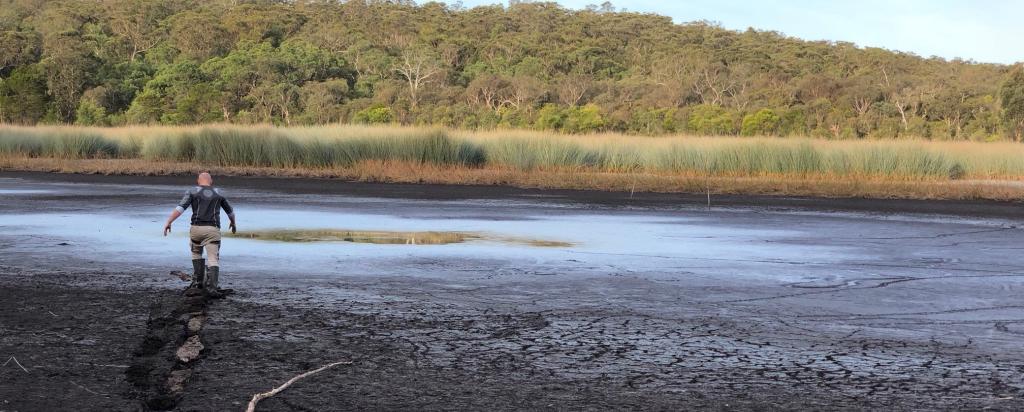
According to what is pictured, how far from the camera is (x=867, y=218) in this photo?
59.2 ft

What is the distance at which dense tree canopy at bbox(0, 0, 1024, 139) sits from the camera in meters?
71.4

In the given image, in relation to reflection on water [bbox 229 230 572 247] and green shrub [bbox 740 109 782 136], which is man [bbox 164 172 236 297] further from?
green shrub [bbox 740 109 782 136]

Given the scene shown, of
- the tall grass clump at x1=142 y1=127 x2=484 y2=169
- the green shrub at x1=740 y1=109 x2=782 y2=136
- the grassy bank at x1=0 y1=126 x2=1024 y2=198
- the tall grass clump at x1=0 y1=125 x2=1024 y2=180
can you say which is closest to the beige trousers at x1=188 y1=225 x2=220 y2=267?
the grassy bank at x1=0 y1=126 x2=1024 y2=198

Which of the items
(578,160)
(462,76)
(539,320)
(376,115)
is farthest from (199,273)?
(462,76)

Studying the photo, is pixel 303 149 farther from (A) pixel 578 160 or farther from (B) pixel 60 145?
(B) pixel 60 145

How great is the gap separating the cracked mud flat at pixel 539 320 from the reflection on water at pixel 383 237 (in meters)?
0.46

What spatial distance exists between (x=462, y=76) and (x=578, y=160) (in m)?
62.9

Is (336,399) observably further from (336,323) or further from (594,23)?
(594,23)

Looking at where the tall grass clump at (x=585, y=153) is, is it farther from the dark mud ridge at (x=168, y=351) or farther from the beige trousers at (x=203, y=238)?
the dark mud ridge at (x=168, y=351)

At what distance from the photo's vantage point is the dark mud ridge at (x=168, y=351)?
5852mm

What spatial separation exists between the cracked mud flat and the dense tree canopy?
44.9m

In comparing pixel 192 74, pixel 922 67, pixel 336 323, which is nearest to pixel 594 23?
pixel 922 67

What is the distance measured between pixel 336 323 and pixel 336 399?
2.15 m

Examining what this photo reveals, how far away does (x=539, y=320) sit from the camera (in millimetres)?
8125
